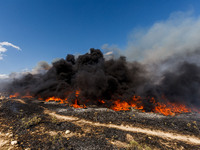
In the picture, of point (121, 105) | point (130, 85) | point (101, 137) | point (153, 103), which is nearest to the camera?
point (101, 137)

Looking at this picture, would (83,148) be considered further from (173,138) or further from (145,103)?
(145,103)

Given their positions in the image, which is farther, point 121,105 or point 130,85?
point 130,85

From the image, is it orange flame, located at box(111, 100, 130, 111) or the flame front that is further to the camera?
the flame front

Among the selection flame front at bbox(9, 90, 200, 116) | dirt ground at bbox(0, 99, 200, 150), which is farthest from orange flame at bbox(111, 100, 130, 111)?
dirt ground at bbox(0, 99, 200, 150)

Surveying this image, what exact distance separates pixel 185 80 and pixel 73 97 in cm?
3398

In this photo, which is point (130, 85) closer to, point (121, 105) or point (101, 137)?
point (121, 105)

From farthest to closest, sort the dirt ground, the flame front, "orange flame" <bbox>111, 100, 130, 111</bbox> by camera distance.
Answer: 1. the flame front
2. "orange flame" <bbox>111, 100, 130, 111</bbox>
3. the dirt ground

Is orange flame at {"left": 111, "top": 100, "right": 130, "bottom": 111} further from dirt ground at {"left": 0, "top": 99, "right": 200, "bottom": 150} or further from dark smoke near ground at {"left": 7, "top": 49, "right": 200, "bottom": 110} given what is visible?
dirt ground at {"left": 0, "top": 99, "right": 200, "bottom": 150}

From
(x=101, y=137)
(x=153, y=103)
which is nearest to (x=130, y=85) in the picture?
(x=153, y=103)

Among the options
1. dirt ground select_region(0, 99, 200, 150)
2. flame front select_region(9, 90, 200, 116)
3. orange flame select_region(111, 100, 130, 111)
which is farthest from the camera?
flame front select_region(9, 90, 200, 116)

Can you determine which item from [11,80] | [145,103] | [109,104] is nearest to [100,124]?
[109,104]

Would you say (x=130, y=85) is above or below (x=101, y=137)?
above

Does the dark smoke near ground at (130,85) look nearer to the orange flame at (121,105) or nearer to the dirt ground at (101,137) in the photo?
the orange flame at (121,105)

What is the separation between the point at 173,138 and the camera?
9.11 metres
